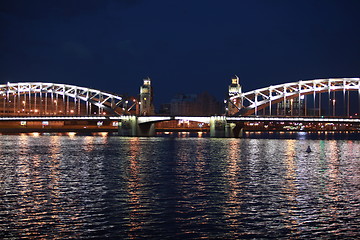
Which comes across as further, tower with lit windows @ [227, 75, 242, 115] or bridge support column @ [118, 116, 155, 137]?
tower with lit windows @ [227, 75, 242, 115]

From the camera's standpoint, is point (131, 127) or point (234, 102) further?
point (234, 102)

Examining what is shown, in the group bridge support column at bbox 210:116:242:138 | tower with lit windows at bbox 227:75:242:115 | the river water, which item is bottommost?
the river water

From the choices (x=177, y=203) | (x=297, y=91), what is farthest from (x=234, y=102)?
(x=177, y=203)

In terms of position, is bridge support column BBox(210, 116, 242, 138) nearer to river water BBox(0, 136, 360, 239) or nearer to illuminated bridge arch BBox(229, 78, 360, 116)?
illuminated bridge arch BBox(229, 78, 360, 116)

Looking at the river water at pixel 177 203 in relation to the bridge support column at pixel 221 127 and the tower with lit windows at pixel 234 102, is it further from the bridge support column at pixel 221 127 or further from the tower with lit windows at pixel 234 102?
the tower with lit windows at pixel 234 102

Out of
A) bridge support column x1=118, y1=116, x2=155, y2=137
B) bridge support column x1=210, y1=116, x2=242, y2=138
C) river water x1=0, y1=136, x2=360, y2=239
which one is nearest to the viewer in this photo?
river water x1=0, y1=136, x2=360, y2=239

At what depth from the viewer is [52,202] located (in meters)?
18.5

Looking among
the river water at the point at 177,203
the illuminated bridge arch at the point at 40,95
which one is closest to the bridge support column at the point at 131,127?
the illuminated bridge arch at the point at 40,95

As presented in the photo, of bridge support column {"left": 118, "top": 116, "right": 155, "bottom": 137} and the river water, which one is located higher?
bridge support column {"left": 118, "top": 116, "right": 155, "bottom": 137}

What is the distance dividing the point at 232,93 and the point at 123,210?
3805 inches

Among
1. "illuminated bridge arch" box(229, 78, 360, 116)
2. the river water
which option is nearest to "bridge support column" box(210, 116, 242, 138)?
"illuminated bridge arch" box(229, 78, 360, 116)

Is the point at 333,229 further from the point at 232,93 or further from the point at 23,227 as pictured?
the point at 232,93

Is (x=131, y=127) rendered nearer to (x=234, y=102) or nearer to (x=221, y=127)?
(x=221, y=127)

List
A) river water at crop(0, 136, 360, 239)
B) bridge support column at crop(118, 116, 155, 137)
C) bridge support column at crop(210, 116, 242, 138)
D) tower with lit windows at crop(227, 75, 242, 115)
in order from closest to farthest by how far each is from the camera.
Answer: river water at crop(0, 136, 360, 239)
bridge support column at crop(210, 116, 242, 138)
bridge support column at crop(118, 116, 155, 137)
tower with lit windows at crop(227, 75, 242, 115)
